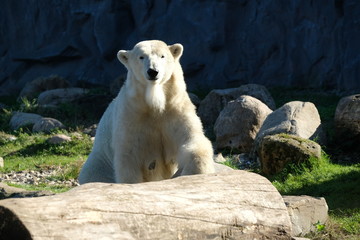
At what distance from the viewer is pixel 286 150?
6.58 meters

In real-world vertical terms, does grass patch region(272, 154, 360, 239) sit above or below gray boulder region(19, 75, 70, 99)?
above

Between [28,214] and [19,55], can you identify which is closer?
[28,214]

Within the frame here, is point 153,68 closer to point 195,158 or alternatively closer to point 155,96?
point 155,96

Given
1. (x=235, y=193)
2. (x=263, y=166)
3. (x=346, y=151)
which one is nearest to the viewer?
(x=235, y=193)

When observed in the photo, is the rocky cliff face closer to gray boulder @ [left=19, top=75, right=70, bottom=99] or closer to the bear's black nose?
gray boulder @ [left=19, top=75, right=70, bottom=99]

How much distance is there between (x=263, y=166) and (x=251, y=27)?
7.90 m

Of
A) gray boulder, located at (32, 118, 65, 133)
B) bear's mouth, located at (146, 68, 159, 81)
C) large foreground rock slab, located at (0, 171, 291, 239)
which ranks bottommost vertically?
gray boulder, located at (32, 118, 65, 133)

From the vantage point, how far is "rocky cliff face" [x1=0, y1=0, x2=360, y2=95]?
12.5 metres

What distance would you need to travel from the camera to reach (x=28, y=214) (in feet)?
8.94

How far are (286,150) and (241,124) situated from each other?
6.81 feet

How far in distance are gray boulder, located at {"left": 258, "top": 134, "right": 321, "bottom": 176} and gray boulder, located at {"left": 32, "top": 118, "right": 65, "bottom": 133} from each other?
559 cm

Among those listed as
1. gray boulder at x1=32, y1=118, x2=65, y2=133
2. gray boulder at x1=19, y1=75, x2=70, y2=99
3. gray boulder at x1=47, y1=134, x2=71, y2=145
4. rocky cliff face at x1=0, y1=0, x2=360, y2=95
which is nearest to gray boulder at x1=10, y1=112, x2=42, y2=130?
gray boulder at x1=32, y1=118, x2=65, y2=133

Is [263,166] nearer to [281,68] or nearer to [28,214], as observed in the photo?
[28,214]

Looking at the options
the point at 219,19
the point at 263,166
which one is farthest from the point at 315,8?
the point at 263,166
